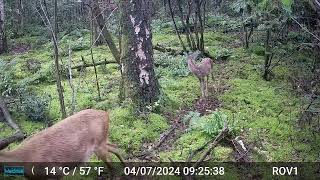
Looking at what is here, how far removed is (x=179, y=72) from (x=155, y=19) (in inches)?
428

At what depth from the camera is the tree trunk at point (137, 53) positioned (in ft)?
23.3

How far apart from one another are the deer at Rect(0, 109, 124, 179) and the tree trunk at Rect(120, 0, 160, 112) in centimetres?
203

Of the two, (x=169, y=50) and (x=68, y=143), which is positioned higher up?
(x=68, y=143)

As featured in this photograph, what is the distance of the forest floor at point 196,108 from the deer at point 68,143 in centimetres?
102

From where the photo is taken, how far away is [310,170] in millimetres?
5641

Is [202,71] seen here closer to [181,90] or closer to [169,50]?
[181,90]

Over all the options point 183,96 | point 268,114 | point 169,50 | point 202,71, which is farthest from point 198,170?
point 169,50

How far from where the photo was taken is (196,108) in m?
7.92

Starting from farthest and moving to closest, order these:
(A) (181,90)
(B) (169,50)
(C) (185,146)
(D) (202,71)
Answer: (B) (169,50)
(A) (181,90)
(D) (202,71)
(C) (185,146)

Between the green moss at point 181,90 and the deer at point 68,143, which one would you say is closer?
the deer at point 68,143

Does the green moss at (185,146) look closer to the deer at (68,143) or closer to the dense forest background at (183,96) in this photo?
the dense forest background at (183,96)

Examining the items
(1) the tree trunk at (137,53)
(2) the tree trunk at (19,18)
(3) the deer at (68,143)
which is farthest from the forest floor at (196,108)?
(2) the tree trunk at (19,18)

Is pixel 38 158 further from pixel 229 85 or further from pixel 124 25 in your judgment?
pixel 229 85

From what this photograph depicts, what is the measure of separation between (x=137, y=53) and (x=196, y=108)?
1.72m
